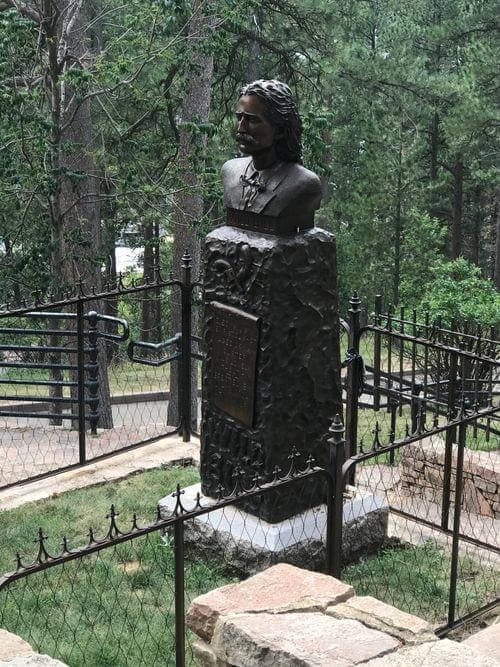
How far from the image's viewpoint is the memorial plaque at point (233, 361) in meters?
6.04

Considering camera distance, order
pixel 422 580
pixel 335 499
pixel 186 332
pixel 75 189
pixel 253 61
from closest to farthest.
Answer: pixel 335 499 → pixel 422 580 → pixel 186 332 → pixel 75 189 → pixel 253 61

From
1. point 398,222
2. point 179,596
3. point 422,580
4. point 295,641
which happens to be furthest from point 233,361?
point 398,222

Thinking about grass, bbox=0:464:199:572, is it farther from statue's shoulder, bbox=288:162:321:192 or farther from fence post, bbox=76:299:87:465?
statue's shoulder, bbox=288:162:321:192

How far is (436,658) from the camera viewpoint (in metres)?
3.44

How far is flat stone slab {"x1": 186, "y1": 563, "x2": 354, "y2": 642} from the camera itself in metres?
3.93

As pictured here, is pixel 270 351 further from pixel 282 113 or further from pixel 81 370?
pixel 81 370

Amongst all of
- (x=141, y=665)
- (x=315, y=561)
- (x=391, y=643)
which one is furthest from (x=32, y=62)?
(x=391, y=643)

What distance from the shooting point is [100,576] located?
5.93 meters

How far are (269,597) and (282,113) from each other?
3038mm

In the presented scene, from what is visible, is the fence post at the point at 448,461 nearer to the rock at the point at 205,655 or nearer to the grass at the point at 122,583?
the grass at the point at 122,583

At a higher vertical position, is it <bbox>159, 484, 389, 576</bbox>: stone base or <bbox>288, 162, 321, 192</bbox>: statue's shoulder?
<bbox>288, 162, 321, 192</bbox>: statue's shoulder

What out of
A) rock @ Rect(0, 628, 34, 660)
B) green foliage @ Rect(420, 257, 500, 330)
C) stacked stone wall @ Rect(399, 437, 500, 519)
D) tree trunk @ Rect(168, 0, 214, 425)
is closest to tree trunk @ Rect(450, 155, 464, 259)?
green foliage @ Rect(420, 257, 500, 330)

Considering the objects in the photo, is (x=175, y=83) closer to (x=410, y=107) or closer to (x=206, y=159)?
(x=206, y=159)

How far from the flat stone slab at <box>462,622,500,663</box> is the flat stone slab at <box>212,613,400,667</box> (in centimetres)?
113
